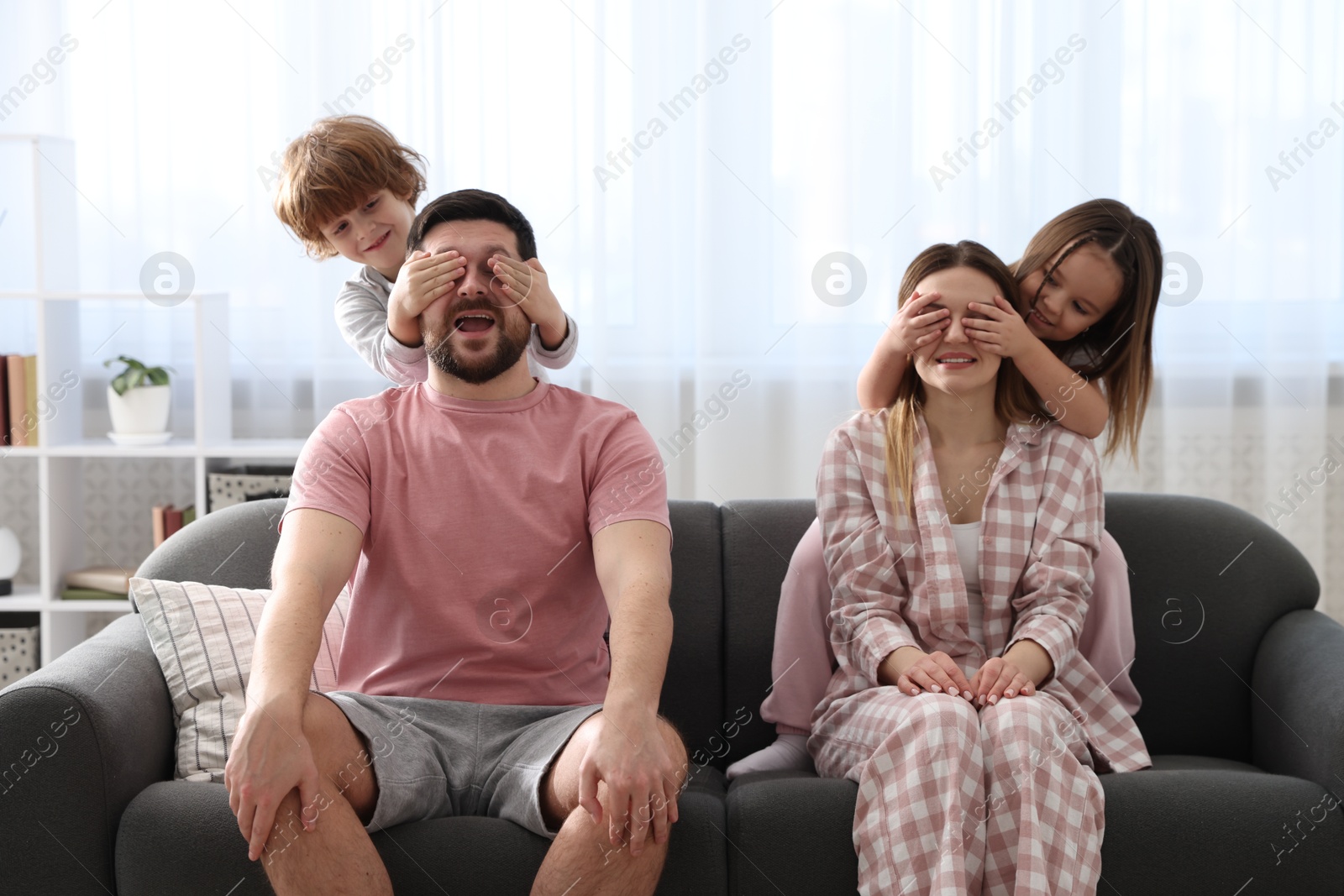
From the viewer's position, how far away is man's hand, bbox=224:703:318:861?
4.33ft

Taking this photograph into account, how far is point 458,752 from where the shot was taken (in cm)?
157

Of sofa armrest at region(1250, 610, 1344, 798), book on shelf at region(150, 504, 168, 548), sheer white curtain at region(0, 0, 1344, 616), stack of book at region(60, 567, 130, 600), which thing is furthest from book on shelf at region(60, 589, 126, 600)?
sofa armrest at region(1250, 610, 1344, 798)

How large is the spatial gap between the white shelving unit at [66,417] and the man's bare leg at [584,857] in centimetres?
167

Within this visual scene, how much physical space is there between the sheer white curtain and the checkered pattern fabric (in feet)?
4.21

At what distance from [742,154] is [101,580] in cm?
194

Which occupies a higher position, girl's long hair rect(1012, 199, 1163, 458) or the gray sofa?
girl's long hair rect(1012, 199, 1163, 458)

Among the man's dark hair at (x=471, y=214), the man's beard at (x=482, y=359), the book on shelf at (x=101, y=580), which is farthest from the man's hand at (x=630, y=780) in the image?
the book on shelf at (x=101, y=580)

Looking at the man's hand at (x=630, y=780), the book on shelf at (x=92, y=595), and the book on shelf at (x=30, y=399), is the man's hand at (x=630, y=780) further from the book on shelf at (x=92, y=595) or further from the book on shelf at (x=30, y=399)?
the book on shelf at (x=30, y=399)

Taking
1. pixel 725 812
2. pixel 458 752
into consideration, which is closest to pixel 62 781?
pixel 458 752

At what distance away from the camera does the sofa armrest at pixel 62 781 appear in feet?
4.75

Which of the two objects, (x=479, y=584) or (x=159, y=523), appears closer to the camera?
(x=479, y=584)

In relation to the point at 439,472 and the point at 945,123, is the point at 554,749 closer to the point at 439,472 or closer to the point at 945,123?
the point at 439,472

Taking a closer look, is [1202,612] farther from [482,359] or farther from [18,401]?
[18,401]

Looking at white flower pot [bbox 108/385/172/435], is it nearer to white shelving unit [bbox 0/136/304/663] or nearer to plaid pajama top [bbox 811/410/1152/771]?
white shelving unit [bbox 0/136/304/663]
